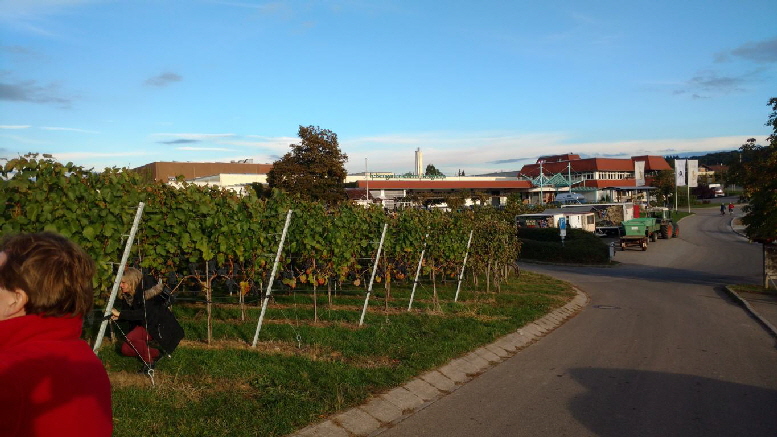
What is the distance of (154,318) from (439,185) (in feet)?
203

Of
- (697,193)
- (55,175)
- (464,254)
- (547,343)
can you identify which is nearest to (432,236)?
(464,254)

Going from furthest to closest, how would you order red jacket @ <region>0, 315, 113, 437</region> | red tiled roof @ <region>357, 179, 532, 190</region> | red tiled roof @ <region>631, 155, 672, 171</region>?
red tiled roof @ <region>631, 155, 672, 171</region>, red tiled roof @ <region>357, 179, 532, 190</region>, red jacket @ <region>0, 315, 113, 437</region>

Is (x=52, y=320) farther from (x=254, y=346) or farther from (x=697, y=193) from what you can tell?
(x=697, y=193)

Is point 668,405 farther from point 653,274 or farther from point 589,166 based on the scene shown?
point 589,166

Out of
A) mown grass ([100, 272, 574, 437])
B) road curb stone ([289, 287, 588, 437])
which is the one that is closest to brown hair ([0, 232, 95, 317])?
mown grass ([100, 272, 574, 437])

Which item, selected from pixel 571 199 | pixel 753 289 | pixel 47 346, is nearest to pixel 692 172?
pixel 571 199

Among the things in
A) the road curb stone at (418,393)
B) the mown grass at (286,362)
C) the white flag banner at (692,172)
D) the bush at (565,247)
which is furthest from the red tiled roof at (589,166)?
the road curb stone at (418,393)

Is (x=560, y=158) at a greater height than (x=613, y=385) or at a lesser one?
greater

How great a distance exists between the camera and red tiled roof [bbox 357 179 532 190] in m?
63.1

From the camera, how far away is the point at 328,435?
6.04 metres

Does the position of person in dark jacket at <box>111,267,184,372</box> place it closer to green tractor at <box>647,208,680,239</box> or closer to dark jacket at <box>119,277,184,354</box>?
dark jacket at <box>119,277,184,354</box>

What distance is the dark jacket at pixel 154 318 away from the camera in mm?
7246

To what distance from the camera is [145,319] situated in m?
7.20

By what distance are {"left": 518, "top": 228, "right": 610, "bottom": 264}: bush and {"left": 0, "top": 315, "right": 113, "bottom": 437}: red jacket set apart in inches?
1261
